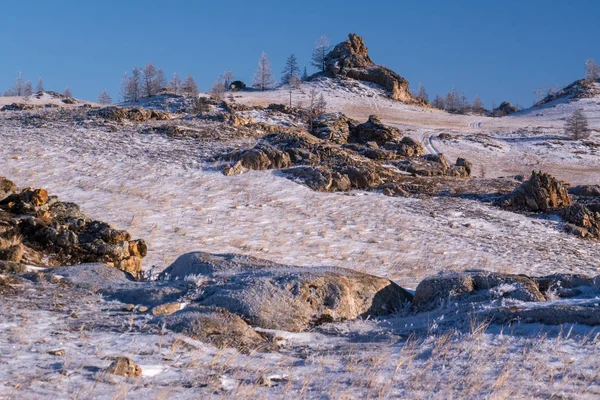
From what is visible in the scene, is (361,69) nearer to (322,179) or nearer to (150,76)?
(150,76)

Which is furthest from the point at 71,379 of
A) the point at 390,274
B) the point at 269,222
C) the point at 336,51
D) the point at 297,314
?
the point at 336,51

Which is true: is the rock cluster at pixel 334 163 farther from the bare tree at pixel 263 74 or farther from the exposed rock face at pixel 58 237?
the bare tree at pixel 263 74

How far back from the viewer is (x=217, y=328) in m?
5.78

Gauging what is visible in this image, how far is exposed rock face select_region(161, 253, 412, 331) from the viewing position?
260 inches

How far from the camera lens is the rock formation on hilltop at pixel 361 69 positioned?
82.4 m

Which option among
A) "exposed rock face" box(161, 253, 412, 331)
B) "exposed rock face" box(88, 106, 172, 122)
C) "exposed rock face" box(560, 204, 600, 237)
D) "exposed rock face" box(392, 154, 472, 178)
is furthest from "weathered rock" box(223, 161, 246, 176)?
"exposed rock face" box(161, 253, 412, 331)

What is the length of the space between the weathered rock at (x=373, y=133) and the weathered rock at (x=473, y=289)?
36.2 m

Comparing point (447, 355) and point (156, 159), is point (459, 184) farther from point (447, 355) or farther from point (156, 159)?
point (447, 355)

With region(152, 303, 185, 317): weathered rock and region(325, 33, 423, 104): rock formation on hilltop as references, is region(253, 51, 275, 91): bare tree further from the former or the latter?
region(152, 303, 185, 317): weathered rock

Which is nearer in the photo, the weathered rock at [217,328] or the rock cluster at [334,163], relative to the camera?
the weathered rock at [217,328]

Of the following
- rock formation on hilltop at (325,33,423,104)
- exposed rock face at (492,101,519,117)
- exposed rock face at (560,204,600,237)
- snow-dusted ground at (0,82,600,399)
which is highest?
rock formation on hilltop at (325,33,423,104)

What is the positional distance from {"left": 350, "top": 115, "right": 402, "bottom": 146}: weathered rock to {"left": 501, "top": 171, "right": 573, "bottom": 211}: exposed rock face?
64.8ft

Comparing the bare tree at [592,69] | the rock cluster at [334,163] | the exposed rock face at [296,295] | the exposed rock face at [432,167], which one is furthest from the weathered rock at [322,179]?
the bare tree at [592,69]

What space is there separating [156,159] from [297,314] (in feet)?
67.6
